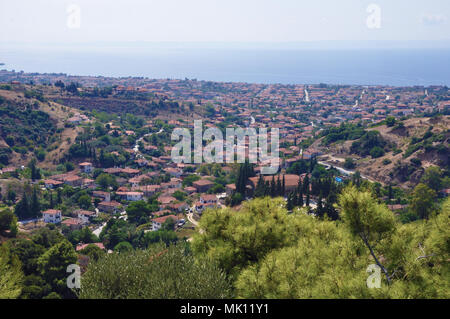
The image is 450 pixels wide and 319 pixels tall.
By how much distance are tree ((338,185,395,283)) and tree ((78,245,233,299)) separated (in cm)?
250

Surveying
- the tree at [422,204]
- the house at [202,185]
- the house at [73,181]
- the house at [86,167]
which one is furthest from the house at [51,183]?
the tree at [422,204]

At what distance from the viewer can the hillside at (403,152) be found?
91.8ft

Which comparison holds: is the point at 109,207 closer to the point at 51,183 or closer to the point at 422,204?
the point at 51,183

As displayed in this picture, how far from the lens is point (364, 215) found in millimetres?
6250

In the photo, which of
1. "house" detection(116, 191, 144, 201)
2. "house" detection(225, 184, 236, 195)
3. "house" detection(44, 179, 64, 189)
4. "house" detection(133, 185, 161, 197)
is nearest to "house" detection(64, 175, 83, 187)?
"house" detection(44, 179, 64, 189)

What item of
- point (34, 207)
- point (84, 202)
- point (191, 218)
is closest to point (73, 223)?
point (34, 207)

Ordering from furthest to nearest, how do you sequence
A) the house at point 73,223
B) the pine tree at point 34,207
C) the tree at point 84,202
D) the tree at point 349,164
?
1. the tree at point 349,164
2. the tree at point 84,202
3. the pine tree at point 34,207
4. the house at point 73,223

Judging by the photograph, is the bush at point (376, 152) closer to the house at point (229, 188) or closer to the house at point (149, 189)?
the house at point (229, 188)

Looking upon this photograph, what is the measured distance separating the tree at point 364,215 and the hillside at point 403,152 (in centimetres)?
2310

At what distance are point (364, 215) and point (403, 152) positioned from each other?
27115 millimetres

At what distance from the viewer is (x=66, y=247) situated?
→ 12.6 meters
